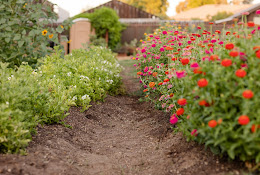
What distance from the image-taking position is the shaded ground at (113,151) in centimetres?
252

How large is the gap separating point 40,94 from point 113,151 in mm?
1062

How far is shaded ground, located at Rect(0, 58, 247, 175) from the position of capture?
8.28 feet

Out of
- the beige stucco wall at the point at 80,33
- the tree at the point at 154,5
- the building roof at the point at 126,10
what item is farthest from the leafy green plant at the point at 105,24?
the tree at the point at 154,5

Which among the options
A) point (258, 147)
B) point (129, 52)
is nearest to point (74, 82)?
point (258, 147)

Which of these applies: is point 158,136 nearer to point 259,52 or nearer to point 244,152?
point 244,152

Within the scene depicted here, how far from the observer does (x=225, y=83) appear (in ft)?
7.32

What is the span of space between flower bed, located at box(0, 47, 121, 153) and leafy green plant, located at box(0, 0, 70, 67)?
95 centimetres

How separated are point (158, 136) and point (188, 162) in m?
1.09

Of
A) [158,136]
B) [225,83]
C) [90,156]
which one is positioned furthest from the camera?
[158,136]

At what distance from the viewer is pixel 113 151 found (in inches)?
138

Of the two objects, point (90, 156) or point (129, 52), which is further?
point (129, 52)

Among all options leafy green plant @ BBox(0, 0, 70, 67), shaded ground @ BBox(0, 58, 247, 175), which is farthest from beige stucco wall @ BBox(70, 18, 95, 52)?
shaded ground @ BBox(0, 58, 247, 175)

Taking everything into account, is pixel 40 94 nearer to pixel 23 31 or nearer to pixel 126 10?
pixel 23 31

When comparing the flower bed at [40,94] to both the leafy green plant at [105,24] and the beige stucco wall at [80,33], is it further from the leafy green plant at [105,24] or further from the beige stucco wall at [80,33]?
the leafy green plant at [105,24]
